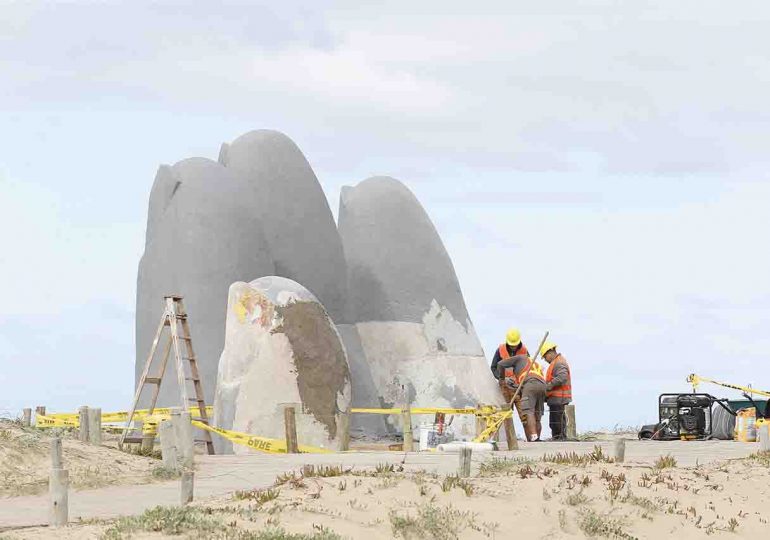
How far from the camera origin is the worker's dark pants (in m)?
28.6

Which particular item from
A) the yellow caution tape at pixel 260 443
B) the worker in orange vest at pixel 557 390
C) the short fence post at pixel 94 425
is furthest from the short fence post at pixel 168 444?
the worker in orange vest at pixel 557 390

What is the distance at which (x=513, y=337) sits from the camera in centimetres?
3091

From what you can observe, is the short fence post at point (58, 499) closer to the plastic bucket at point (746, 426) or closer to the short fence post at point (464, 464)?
the short fence post at point (464, 464)

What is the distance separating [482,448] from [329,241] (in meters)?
11.1

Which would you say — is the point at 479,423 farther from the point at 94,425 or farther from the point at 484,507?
the point at 484,507

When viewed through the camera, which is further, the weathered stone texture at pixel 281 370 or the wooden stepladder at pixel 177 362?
the weathered stone texture at pixel 281 370

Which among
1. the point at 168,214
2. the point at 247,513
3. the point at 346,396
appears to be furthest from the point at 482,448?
the point at 168,214

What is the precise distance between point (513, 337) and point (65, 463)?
14.1m

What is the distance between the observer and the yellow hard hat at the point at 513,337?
101ft

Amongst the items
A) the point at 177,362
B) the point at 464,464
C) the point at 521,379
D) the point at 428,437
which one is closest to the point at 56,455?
the point at 464,464

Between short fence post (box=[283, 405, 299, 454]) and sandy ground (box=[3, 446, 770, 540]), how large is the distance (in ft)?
16.9

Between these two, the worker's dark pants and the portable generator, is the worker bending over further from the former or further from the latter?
the portable generator

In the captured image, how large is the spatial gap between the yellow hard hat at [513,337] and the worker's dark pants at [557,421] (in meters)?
2.48

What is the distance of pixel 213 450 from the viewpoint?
26281mm
